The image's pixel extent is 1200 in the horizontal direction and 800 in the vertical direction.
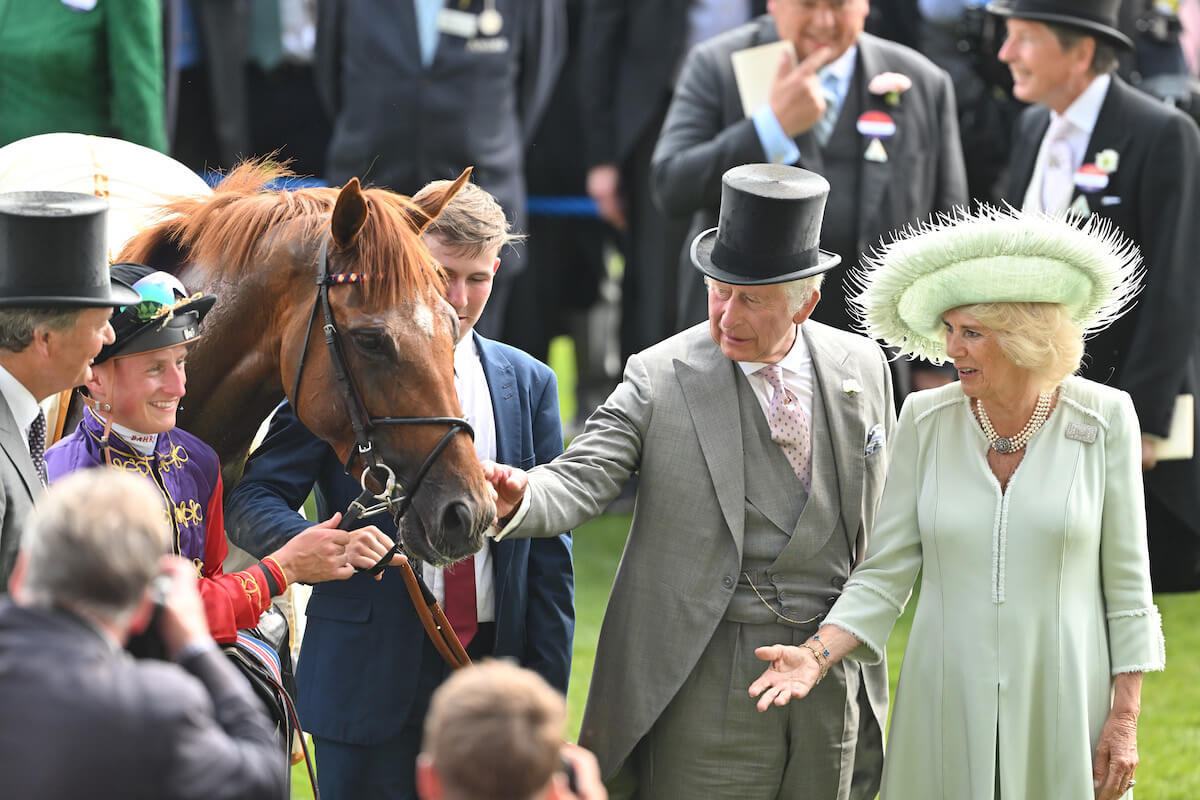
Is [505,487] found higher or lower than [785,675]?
higher

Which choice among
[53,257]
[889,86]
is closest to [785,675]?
[53,257]

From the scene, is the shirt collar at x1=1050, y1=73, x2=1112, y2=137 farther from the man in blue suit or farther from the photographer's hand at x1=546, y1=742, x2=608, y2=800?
the photographer's hand at x1=546, y1=742, x2=608, y2=800

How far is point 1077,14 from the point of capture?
20.7 feet

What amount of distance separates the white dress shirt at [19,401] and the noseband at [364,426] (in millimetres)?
760

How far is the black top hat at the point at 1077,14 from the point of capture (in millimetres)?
6285

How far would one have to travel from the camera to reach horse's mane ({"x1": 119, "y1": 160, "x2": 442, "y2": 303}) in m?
3.99

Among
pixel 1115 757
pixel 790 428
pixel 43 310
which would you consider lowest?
pixel 1115 757

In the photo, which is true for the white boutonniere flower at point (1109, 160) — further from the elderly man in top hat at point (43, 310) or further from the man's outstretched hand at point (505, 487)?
the elderly man in top hat at point (43, 310)

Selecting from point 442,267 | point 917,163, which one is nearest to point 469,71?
point 917,163

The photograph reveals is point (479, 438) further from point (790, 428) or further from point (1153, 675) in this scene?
point (1153, 675)

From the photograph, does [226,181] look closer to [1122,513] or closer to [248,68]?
[1122,513]

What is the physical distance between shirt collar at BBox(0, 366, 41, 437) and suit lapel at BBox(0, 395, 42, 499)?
0.03m

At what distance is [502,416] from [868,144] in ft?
8.89

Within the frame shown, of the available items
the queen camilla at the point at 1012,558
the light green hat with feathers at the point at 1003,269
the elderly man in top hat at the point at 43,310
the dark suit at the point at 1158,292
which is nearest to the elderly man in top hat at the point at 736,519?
the queen camilla at the point at 1012,558
